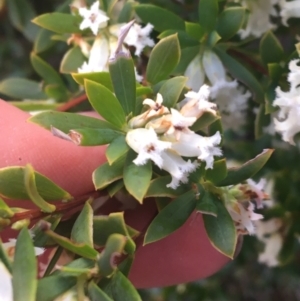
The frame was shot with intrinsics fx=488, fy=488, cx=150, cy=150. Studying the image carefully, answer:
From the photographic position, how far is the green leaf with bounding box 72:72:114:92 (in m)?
0.65

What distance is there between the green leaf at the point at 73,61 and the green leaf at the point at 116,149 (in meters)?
0.30

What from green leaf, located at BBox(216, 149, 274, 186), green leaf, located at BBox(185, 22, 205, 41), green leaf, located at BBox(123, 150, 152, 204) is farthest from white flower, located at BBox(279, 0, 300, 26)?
green leaf, located at BBox(123, 150, 152, 204)

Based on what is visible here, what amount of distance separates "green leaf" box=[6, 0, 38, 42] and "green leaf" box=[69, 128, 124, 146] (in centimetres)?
77

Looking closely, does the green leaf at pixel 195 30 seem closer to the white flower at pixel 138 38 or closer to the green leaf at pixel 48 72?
the white flower at pixel 138 38

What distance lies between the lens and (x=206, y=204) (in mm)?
655

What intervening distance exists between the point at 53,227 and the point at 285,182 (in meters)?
0.62

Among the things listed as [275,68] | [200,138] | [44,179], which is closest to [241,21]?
[275,68]

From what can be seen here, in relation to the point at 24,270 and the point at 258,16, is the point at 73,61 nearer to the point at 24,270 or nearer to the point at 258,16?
the point at 258,16

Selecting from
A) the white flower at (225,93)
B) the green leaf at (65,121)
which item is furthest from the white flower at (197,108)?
the white flower at (225,93)

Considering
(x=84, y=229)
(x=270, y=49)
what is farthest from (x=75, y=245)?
(x=270, y=49)

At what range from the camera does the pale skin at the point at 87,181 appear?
826 mm

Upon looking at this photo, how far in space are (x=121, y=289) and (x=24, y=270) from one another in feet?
0.39


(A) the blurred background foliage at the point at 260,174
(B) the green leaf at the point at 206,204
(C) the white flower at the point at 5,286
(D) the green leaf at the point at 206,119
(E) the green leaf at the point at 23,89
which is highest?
(D) the green leaf at the point at 206,119

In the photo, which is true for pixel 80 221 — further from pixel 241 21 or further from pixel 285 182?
pixel 285 182
